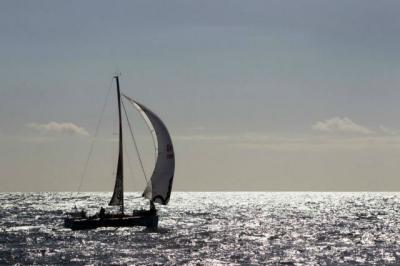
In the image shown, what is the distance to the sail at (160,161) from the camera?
7181 cm

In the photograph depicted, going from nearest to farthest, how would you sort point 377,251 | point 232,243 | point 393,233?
point 377,251, point 232,243, point 393,233

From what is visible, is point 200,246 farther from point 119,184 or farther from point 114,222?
point 119,184

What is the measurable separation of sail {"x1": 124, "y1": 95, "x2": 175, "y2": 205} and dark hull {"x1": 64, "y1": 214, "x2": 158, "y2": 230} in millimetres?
4255

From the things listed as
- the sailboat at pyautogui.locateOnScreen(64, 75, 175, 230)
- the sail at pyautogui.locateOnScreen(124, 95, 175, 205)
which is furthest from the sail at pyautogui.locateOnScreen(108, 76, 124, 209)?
the sail at pyautogui.locateOnScreen(124, 95, 175, 205)

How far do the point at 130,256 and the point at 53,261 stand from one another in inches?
251

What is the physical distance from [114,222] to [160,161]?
31.0ft

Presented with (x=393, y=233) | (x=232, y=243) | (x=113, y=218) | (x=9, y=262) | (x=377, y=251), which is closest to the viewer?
(x=9, y=262)

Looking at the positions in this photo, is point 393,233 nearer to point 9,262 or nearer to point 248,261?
point 248,261

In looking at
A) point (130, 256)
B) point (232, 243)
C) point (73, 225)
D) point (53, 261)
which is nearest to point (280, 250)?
point (232, 243)

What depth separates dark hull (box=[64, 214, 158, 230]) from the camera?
76.7 m

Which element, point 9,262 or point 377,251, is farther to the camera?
point 377,251

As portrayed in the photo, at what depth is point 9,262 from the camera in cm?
5444

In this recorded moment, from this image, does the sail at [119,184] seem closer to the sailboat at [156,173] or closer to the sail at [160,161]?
the sailboat at [156,173]

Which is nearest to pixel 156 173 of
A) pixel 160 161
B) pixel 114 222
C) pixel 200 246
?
pixel 160 161
